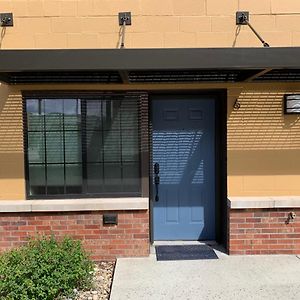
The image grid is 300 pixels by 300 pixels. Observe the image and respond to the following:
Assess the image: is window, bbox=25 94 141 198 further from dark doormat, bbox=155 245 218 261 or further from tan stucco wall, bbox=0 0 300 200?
dark doormat, bbox=155 245 218 261

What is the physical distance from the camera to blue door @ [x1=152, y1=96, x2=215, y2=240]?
19.7 ft

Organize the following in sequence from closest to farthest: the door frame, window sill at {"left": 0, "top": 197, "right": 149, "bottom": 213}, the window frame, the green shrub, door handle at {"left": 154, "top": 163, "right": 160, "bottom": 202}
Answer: the green shrub → window sill at {"left": 0, "top": 197, "right": 149, "bottom": 213} → the window frame → the door frame → door handle at {"left": 154, "top": 163, "right": 160, "bottom": 202}

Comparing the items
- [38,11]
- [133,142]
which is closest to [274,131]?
[133,142]

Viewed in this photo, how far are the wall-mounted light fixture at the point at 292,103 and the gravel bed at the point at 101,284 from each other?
10.6 ft

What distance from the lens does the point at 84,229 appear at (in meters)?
5.51

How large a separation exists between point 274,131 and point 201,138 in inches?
41.0

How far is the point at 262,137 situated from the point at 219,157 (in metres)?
0.69

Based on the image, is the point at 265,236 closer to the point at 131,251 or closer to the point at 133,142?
the point at 131,251

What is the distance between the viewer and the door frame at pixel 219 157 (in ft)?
19.1

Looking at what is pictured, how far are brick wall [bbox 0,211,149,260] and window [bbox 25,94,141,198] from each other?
1.20 feet

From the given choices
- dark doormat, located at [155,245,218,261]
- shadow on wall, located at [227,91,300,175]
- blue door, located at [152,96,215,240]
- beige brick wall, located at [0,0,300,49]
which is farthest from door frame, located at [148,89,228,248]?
beige brick wall, located at [0,0,300,49]

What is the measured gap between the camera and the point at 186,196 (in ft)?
19.9

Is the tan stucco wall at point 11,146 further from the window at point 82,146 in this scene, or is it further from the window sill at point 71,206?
the window sill at point 71,206

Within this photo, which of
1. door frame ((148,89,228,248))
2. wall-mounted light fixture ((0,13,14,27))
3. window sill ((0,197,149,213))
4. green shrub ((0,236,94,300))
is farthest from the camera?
door frame ((148,89,228,248))
